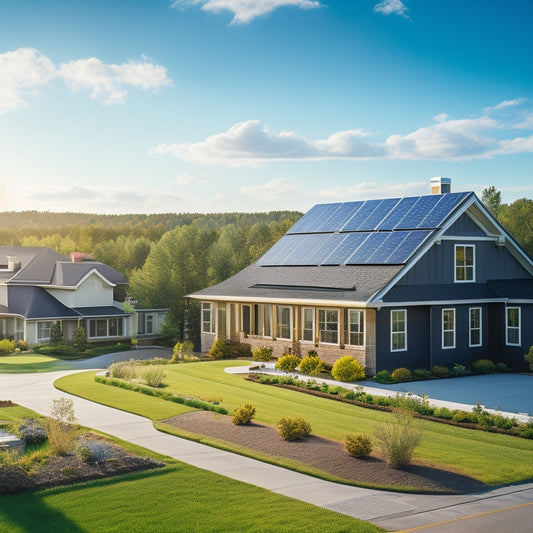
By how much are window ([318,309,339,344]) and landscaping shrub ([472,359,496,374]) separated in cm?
598

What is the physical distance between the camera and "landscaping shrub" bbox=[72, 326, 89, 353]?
151 feet

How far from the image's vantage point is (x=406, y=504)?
42.1 feet

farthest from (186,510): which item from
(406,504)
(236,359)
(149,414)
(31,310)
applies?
(31,310)

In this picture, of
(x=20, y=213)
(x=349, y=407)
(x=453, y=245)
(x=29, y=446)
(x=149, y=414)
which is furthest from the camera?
(x=20, y=213)

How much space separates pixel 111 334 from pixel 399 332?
28.7 metres

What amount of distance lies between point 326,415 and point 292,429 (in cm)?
374

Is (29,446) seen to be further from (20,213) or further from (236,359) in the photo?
(20,213)

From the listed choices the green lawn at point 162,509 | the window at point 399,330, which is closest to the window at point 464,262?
the window at point 399,330

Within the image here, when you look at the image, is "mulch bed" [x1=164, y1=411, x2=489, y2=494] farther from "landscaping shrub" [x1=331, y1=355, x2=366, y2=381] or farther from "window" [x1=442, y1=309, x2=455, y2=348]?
"window" [x1=442, y1=309, x2=455, y2=348]

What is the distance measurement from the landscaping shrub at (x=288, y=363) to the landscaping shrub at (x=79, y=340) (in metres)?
20.0

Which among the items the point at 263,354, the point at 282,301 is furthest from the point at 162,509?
the point at 263,354

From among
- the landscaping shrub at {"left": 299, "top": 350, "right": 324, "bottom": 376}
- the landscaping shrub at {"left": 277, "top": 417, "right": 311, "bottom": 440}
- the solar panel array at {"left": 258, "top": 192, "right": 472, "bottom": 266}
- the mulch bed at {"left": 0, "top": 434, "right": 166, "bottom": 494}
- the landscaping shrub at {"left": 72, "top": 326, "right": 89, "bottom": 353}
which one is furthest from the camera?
the landscaping shrub at {"left": 72, "top": 326, "right": 89, "bottom": 353}

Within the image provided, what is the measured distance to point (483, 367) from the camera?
30.1 meters

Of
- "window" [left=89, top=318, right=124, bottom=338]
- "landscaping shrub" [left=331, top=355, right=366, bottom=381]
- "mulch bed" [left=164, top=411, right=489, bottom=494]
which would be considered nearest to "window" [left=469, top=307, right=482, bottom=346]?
"landscaping shrub" [left=331, top=355, right=366, bottom=381]
